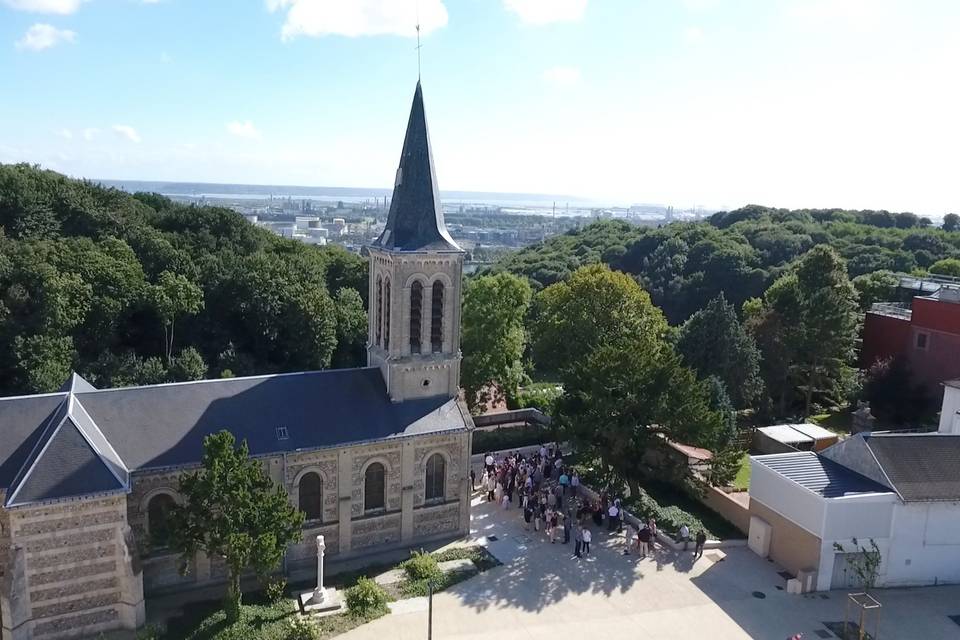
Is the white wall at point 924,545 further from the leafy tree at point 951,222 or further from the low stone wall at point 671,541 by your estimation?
the leafy tree at point 951,222

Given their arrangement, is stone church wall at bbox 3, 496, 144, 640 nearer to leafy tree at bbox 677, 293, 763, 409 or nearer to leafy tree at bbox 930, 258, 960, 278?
leafy tree at bbox 677, 293, 763, 409

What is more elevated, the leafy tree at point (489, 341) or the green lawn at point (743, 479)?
the leafy tree at point (489, 341)

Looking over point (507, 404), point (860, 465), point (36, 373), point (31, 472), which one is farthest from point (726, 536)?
point (36, 373)

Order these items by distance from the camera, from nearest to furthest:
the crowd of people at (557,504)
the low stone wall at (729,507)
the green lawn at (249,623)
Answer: the green lawn at (249,623)
the crowd of people at (557,504)
the low stone wall at (729,507)

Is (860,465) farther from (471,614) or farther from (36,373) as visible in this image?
(36,373)

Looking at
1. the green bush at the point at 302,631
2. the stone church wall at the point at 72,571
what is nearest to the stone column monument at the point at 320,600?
the green bush at the point at 302,631

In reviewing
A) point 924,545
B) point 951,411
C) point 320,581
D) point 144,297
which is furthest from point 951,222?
point 320,581

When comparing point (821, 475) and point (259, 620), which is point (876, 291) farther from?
point (259, 620)
